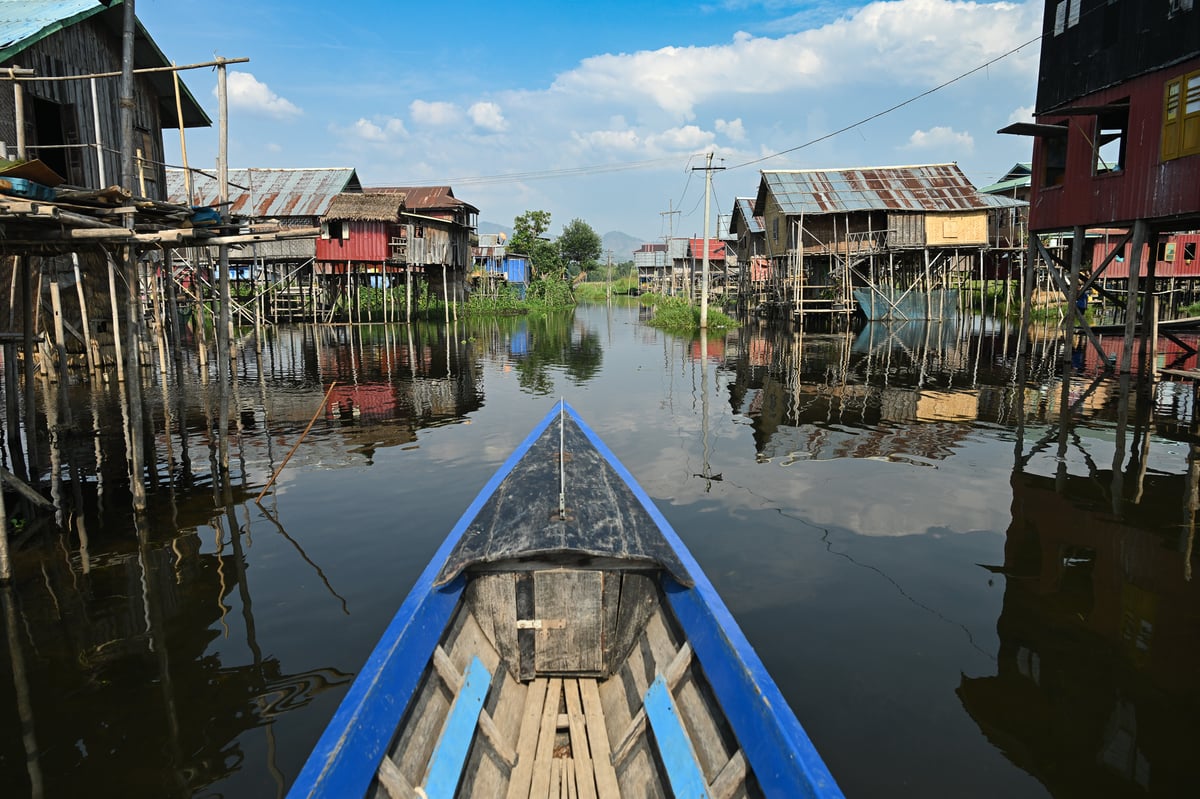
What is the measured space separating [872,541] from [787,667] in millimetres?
2484

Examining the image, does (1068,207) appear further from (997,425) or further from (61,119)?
(61,119)

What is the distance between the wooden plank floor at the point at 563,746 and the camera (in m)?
3.36

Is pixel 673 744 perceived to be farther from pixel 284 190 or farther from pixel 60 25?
pixel 284 190

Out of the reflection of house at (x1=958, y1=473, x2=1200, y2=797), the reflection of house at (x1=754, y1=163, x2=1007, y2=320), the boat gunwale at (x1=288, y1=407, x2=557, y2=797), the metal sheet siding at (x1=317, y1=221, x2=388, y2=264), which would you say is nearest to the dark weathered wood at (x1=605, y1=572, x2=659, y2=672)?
the boat gunwale at (x1=288, y1=407, x2=557, y2=797)

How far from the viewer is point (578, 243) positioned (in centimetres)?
7275

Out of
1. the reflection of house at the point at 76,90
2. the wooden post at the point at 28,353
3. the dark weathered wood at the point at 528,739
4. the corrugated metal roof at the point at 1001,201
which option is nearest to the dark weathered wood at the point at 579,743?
the dark weathered wood at the point at 528,739

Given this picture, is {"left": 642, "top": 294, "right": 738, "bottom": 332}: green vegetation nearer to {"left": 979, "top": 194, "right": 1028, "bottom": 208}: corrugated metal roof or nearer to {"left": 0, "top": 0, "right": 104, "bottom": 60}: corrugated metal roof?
{"left": 979, "top": 194, "right": 1028, "bottom": 208}: corrugated metal roof

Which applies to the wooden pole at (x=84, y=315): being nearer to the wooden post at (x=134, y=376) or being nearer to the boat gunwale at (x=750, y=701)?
the wooden post at (x=134, y=376)

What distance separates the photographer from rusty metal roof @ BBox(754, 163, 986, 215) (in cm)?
3031

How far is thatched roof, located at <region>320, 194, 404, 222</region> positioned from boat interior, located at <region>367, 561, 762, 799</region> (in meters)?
29.0

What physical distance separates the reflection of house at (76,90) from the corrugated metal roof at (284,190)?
50.1ft

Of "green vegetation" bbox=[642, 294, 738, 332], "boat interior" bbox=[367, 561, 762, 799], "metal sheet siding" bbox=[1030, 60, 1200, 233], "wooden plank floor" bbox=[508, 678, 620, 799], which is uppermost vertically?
"metal sheet siding" bbox=[1030, 60, 1200, 233]

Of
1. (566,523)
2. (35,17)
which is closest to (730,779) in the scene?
(566,523)

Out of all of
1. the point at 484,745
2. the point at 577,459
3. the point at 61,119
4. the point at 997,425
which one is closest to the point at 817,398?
the point at 997,425
